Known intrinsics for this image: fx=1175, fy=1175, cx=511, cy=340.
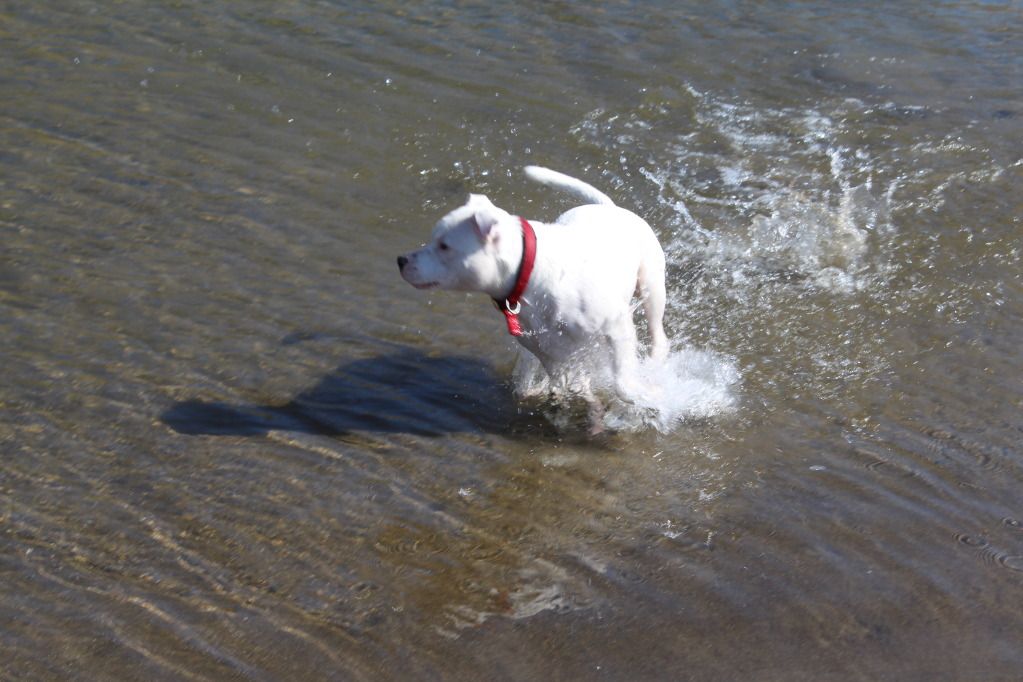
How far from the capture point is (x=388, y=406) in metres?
5.92

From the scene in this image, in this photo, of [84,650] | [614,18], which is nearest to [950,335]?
[84,650]

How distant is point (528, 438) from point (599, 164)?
3.29 metres

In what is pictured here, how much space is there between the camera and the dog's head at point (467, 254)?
5020 mm

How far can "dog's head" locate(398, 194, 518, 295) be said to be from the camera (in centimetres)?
502

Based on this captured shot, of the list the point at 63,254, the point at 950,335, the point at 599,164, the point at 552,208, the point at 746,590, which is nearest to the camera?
the point at 746,590

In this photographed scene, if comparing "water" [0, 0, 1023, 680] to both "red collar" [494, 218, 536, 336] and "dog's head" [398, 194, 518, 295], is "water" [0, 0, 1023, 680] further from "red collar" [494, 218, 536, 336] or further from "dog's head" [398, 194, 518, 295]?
"dog's head" [398, 194, 518, 295]

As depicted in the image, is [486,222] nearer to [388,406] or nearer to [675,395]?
[388,406]

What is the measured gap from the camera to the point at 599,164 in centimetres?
846

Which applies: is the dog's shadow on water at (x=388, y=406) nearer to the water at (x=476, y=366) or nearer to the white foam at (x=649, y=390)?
the water at (x=476, y=366)

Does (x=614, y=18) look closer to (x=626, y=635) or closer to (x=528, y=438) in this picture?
(x=528, y=438)

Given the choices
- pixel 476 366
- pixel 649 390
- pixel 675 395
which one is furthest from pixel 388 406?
pixel 675 395

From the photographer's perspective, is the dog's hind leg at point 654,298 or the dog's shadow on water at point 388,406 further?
the dog's hind leg at point 654,298

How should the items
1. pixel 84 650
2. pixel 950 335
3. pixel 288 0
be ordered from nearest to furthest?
pixel 84 650
pixel 950 335
pixel 288 0

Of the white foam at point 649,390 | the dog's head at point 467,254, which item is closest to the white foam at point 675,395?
the white foam at point 649,390
